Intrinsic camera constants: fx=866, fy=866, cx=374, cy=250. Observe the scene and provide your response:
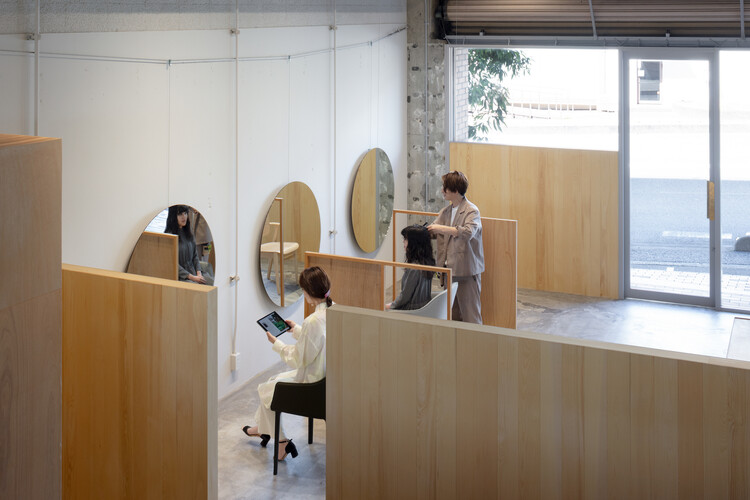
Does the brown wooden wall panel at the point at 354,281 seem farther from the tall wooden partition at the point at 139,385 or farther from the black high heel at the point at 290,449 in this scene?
the tall wooden partition at the point at 139,385

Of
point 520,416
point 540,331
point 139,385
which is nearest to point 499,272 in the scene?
point 540,331

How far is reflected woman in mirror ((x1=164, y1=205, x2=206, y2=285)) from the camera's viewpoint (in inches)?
201

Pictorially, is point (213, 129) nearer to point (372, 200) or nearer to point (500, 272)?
point (500, 272)

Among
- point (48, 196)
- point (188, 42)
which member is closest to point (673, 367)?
point (48, 196)

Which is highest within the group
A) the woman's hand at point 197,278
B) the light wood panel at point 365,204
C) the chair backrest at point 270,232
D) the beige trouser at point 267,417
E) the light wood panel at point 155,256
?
the light wood panel at point 365,204

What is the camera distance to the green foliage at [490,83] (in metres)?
8.46

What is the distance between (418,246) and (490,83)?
3.13 m

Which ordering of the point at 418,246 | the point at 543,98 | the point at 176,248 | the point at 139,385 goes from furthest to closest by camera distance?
the point at 543,98
the point at 418,246
the point at 176,248
the point at 139,385

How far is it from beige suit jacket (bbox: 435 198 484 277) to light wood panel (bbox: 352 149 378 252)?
1324mm

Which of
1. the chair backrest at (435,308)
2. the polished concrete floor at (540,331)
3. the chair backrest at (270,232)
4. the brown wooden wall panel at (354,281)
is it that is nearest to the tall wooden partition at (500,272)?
the polished concrete floor at (540,331)

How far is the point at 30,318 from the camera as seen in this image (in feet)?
8.27

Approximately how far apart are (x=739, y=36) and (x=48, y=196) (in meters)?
6.62

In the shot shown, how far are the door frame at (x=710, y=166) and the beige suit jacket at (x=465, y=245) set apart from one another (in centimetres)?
234

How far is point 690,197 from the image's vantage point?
7836 millimetres
